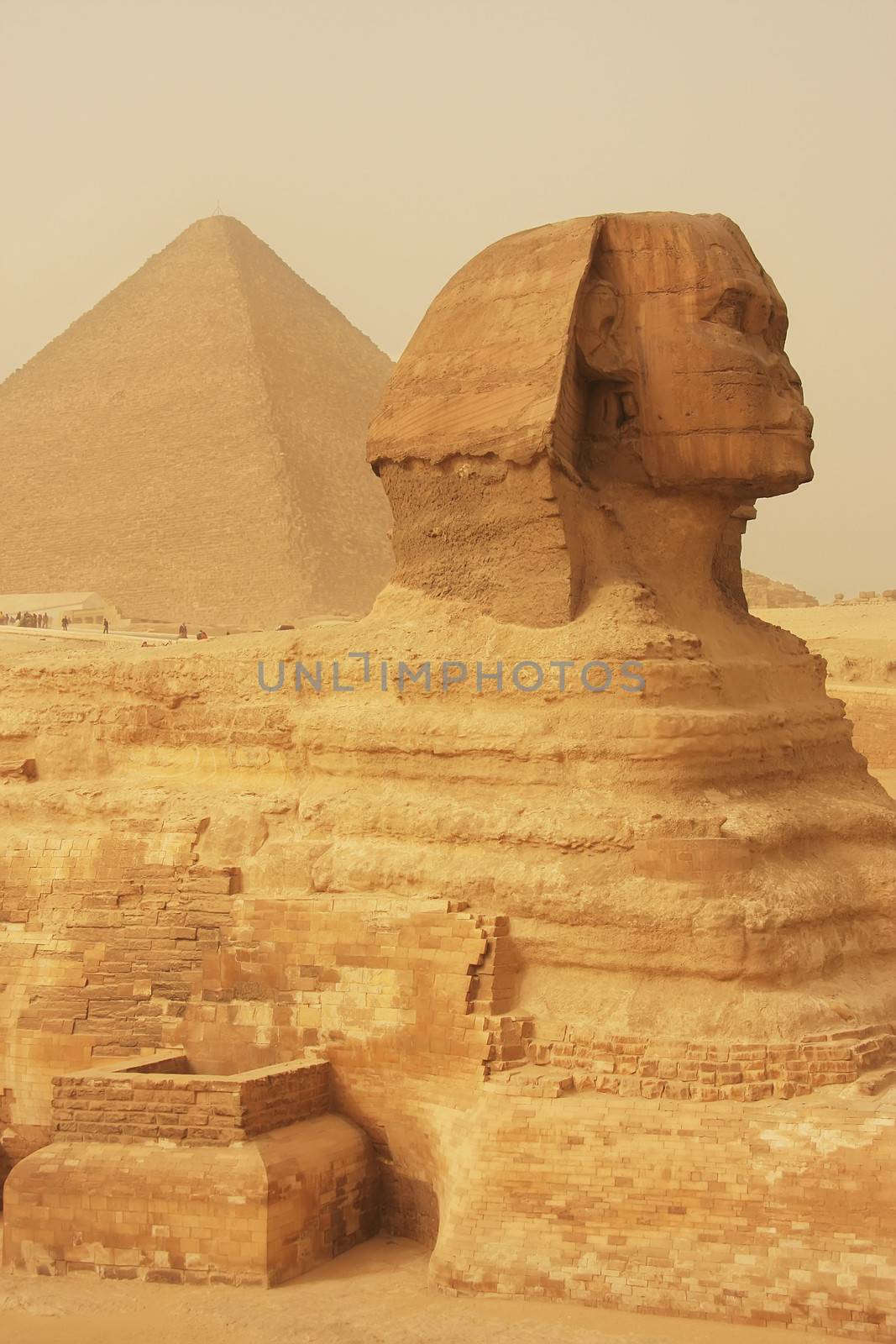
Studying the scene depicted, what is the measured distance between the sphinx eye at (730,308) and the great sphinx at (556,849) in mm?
14

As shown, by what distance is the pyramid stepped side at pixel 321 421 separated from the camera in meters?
85.2

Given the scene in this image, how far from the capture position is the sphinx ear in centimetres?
776

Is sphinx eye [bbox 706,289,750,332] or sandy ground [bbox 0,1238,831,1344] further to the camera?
sphinx eye [bbox 706,289,750,332]

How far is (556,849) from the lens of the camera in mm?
7055

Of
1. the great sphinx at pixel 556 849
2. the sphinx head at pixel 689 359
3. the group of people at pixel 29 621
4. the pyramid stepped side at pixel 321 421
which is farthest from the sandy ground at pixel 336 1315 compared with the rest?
the pyramid stepped side at pixel 321 421

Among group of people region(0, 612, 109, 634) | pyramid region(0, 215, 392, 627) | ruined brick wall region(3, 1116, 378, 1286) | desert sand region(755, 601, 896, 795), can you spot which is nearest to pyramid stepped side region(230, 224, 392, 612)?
pyramid region(0, 215, 392, 627)

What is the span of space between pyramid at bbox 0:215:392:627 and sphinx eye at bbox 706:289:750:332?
6566cm

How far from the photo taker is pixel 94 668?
9227mm

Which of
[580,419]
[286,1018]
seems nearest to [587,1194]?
[286,1018]

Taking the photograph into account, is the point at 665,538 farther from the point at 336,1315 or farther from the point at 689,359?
the point at 336,1315

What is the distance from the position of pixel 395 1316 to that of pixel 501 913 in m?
1.66

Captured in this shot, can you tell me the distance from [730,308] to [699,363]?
32cm

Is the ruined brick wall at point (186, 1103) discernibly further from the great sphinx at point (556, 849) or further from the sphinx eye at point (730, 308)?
the sphinx eye at point (730, 308)

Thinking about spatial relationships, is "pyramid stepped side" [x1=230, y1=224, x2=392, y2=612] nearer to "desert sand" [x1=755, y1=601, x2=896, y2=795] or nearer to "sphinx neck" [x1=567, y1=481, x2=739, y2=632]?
"desert sand" [x1=755, y1=601, x2=896, y2=795]
